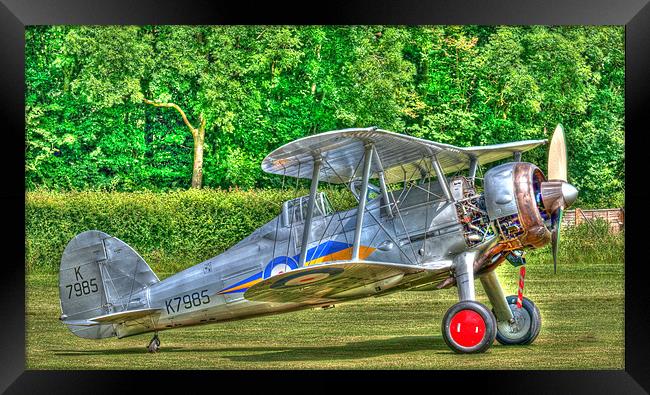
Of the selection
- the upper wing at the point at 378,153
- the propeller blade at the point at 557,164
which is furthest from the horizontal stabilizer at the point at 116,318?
the propeller blade at the point at 557,164

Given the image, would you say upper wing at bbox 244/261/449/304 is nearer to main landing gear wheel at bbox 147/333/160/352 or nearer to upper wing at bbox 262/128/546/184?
upper wing at bbox 262/128/546/184

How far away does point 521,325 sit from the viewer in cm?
1239

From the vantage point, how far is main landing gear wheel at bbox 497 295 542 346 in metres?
12.4

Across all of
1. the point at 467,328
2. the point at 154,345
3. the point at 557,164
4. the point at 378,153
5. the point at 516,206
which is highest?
the point at 378,153

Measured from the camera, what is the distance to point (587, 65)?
16422mm

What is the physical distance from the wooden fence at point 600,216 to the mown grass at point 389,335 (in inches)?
5.7

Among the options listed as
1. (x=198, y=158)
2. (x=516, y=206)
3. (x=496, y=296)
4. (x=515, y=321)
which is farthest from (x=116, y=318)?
(x=198, y=158)

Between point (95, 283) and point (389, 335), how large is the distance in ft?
13.3

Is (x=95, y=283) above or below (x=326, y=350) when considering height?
above

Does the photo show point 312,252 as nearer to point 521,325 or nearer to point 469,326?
point 469,326

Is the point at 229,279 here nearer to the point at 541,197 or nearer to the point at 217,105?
the point at 541,197

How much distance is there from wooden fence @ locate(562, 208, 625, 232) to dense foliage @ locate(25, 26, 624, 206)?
0.14 m

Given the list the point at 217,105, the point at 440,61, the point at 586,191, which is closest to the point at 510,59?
the point at 440,61
